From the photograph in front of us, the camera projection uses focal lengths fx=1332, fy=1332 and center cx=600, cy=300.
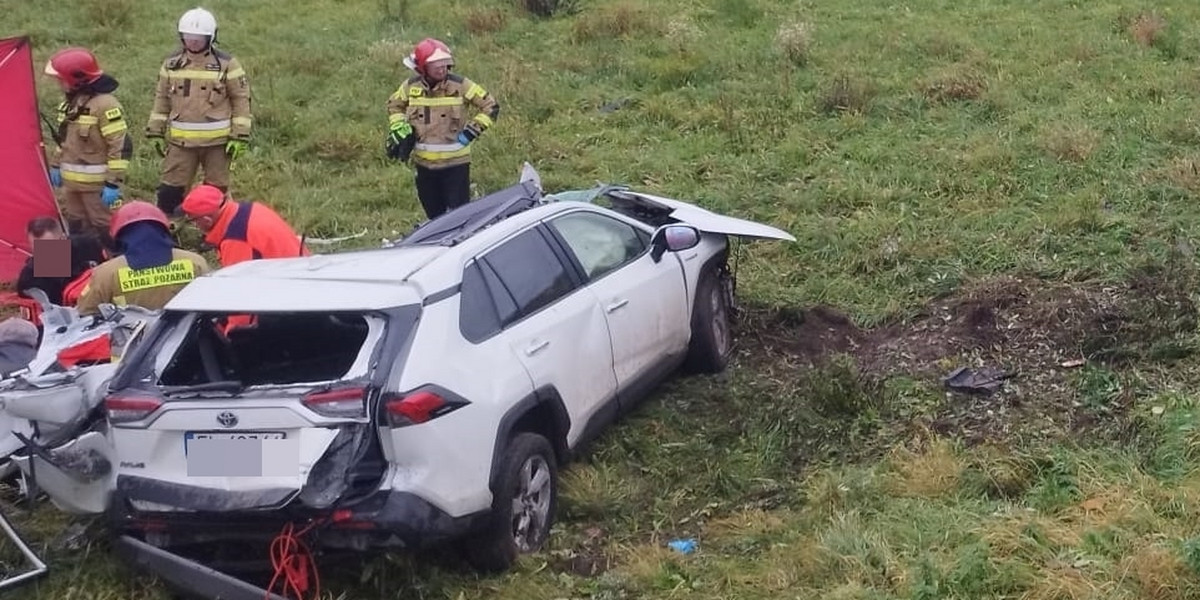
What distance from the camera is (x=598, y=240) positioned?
635 centimetres

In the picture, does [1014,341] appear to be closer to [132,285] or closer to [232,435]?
[232,435]

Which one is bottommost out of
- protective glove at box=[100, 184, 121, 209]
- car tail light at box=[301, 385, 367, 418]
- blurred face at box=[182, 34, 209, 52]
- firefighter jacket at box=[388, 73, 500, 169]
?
protective glove at box=[100, 184, 121, 209]

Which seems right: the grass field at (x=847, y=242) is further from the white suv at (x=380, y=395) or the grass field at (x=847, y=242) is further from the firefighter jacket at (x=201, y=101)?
the firefighter jacket at (x=201, y=101)

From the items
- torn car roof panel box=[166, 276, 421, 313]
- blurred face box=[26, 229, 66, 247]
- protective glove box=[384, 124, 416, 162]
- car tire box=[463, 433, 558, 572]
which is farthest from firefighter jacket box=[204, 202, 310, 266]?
car tire box=[463, 433, 558, 572]

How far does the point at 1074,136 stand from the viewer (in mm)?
10039

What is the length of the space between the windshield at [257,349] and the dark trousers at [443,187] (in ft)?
12.5

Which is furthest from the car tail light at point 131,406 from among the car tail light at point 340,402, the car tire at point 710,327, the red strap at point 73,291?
the car tire at point 710,327

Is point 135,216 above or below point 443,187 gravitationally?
above

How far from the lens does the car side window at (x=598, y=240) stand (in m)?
Answer: 6.10

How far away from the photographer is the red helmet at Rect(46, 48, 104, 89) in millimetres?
8719

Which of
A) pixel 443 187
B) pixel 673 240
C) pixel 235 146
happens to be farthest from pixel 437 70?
pixel 673 240

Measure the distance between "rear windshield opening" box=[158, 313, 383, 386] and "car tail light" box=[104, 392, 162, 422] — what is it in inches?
11.4

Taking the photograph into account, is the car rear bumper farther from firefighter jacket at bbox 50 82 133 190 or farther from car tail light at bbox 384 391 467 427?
firefighter jacket at bbox 50 82 133 190

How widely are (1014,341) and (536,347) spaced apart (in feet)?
9.87
